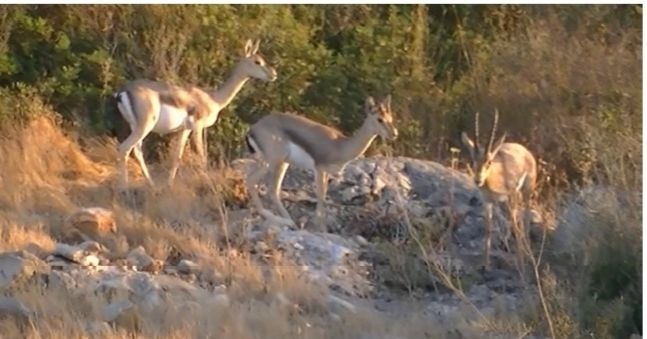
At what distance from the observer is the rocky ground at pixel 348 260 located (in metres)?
9.69

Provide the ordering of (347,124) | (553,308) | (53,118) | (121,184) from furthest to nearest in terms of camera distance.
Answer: (347,124) < (53,118) < (121,184) < (553,308)

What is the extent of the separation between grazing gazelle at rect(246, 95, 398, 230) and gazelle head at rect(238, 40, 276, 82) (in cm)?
159

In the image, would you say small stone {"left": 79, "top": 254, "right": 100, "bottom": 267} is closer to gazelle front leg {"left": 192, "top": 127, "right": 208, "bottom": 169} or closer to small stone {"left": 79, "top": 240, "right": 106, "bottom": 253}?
small stone {"left": 79, "top": 240, "right": 106, "bottom": 253}

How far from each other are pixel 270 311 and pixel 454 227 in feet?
12.3

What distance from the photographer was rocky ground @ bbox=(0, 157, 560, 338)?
9688 millimetres

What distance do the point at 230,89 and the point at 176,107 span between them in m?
0.79

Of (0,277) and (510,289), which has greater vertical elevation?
(0,277)

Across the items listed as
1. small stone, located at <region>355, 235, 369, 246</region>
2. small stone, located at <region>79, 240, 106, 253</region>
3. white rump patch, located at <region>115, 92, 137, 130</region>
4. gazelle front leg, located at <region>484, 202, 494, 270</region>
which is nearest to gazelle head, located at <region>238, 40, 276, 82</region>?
white rump patch, located at <region>115, 92, 137, 130</region>

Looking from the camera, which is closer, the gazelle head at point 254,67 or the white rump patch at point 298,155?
the white rump patch at point 298,155

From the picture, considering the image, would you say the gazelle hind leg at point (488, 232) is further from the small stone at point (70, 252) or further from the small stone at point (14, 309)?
the small stone at point (14, 309)

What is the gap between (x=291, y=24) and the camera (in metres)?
16.7

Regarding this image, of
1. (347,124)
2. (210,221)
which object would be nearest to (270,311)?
(210,221)

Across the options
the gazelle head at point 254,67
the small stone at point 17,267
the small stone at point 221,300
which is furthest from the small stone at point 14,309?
the gazelle head at point 254,67

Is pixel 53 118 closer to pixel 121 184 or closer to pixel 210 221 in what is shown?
pixel 121 184
